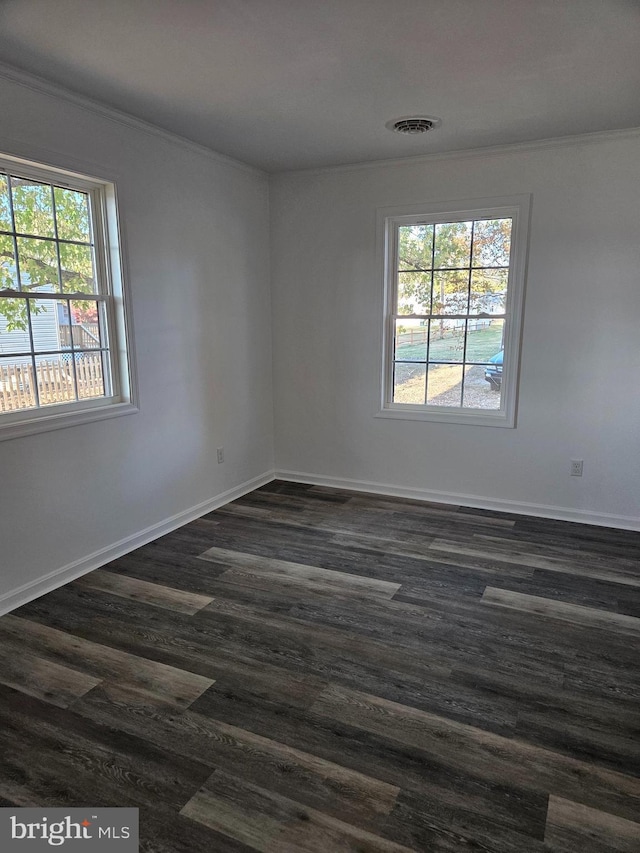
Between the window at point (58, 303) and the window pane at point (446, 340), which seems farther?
the window pane at point (446, 340)

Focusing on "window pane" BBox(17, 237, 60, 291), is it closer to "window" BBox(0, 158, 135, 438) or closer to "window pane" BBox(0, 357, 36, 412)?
"window" BBox(0, 158, 135, 438)

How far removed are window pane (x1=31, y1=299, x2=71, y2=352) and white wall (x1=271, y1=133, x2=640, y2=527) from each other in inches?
81.8

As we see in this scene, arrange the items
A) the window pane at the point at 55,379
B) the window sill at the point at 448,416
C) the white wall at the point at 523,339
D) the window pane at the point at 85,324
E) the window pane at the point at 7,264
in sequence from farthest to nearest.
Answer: the window sill at the point at 448,416
the white wall at the point at 523,339
the window pane at the point at 85,324
the window pane at the point at 55,379
the window pane at the point at 7,264

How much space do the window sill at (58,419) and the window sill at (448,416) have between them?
81.0 inches

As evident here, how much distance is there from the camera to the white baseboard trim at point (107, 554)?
2.94 metres

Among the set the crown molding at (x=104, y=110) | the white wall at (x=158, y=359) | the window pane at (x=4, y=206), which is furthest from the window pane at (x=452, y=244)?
the window pane at (x=4, y=206)

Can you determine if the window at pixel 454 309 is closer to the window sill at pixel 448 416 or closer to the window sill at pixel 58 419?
the window sill at pixel 448 416

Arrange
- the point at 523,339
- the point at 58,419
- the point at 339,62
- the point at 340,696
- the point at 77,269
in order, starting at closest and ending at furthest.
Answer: the point at 340,696, the point at 339,62, the point at 58,419, the point at 77,269, the point at 523,339

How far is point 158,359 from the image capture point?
3746 mm

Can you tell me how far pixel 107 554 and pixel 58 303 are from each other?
1503mm

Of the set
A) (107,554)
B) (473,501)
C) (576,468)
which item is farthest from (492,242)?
(107,554)

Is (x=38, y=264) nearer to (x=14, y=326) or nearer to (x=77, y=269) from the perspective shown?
(x=77, y=269)

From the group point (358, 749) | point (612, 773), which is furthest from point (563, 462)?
point (358, 749)

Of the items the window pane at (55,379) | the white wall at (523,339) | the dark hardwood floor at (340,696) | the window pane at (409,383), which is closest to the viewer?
the dark hardwood floor at (340,696)
